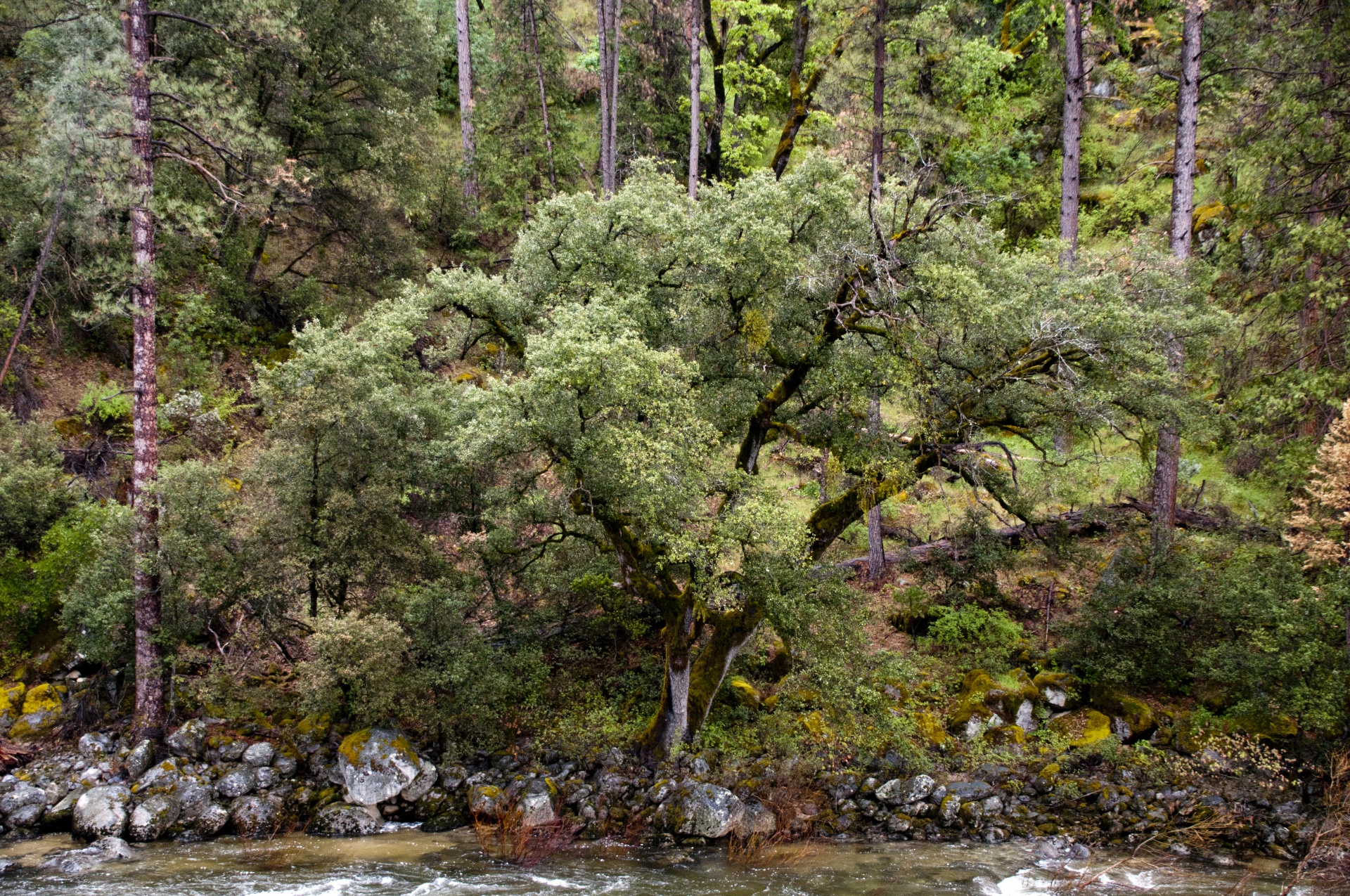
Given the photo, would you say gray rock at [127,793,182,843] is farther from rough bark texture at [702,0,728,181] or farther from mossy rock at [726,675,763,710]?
rough bark texture at [702,0,728,181]

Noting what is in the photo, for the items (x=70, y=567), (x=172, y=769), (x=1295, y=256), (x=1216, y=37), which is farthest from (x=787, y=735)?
(x=1216, y=37)

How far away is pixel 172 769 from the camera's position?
1255 centimetres

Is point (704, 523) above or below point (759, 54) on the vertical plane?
below

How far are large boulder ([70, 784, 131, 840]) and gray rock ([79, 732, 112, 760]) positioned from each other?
109 cm

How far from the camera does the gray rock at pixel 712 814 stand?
12109 mm

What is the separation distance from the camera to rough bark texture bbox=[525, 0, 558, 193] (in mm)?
25531

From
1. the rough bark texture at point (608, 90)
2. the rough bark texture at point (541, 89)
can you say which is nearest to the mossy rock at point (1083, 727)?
the rough bark texture at point (608, 90)

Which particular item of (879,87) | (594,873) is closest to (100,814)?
(594,873)

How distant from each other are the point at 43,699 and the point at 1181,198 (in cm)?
2266

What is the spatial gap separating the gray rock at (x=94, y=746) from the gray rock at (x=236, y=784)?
86.0 inches

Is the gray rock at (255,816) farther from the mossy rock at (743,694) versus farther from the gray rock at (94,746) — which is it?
the mossy rock at (743,694)

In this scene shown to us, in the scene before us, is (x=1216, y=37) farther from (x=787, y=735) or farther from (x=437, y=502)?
(x=437, y=502)

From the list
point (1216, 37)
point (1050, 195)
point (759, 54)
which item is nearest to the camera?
point (1216, 37)

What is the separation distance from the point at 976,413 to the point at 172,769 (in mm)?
13587
